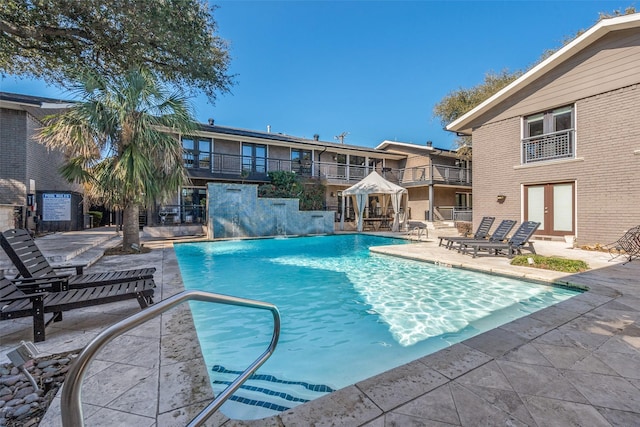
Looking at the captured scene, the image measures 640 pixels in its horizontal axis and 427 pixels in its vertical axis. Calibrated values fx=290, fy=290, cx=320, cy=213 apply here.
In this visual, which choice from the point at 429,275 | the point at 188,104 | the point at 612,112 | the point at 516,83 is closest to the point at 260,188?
the point at 188,104

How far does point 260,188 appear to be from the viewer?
1694 cm

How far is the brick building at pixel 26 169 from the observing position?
12141 millimetres

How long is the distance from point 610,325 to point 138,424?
477cm

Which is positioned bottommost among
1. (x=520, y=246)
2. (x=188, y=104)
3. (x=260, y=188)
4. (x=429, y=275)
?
(x=429, y=275)

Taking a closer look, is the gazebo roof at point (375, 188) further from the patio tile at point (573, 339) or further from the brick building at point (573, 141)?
the patio tile at point (573, 339)

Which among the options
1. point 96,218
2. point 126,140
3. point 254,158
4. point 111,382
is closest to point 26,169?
point 126,140

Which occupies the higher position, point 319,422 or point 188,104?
point 188,104

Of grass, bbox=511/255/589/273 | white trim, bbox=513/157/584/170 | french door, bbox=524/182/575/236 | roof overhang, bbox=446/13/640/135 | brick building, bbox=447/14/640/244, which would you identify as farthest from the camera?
french door, bbox=524/182/575/236

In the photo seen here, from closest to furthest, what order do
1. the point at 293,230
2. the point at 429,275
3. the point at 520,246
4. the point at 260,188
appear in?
the point at 429,275 → the point at 520,246 → the point at 293,230 → the point at 260,188

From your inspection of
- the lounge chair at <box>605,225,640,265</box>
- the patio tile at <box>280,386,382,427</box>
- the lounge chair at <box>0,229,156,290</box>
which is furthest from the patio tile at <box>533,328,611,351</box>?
the lounge chair at <box>605,225,640,265</box>

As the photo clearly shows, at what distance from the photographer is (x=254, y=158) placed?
18969 millimetres

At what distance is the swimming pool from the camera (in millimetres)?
3076

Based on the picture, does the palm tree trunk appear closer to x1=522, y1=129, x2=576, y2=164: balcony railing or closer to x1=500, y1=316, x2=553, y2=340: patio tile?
x1=500, y1=316, x2=553, y2=340: patio tile

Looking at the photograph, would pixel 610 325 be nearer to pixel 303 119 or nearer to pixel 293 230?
pixel 293 230
